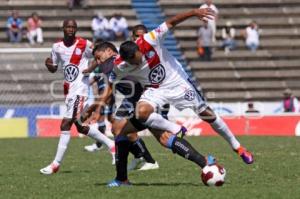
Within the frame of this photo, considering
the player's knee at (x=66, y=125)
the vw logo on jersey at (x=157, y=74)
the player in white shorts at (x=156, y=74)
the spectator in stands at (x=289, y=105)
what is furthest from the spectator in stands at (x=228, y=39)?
the vw logo on jersey at (x=157, y=74)

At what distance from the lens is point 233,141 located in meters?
13.3

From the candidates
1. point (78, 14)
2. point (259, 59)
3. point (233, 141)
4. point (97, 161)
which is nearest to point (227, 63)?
point (259, 59)

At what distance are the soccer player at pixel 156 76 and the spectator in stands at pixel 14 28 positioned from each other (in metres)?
23.7

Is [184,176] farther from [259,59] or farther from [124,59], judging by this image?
[259,59]

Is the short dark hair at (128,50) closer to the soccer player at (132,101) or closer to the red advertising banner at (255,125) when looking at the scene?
the soccer player at (132,101)

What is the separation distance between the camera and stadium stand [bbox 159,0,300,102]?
37.9 meters

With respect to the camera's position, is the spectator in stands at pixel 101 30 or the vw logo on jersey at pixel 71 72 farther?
the spectator in stands at pixel 101 30

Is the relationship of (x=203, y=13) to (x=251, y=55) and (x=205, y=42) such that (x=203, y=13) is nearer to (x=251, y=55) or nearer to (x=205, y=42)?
(x=205, y=42)

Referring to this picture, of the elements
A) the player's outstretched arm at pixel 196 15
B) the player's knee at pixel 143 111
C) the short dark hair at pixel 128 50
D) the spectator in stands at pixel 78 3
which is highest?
the spectator in stands at pixel 78 3

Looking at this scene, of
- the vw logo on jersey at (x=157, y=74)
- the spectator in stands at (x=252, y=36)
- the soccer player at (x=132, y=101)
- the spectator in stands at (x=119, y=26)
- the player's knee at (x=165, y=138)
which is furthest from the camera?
the spectator in stands at (x=252, y=36)

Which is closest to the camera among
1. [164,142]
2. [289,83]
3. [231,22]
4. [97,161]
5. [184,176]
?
[164,142]

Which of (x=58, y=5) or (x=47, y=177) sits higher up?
(x=58, y=5)

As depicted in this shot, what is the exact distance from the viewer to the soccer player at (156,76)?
11.6 metres

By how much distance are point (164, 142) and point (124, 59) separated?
1.22 metres
